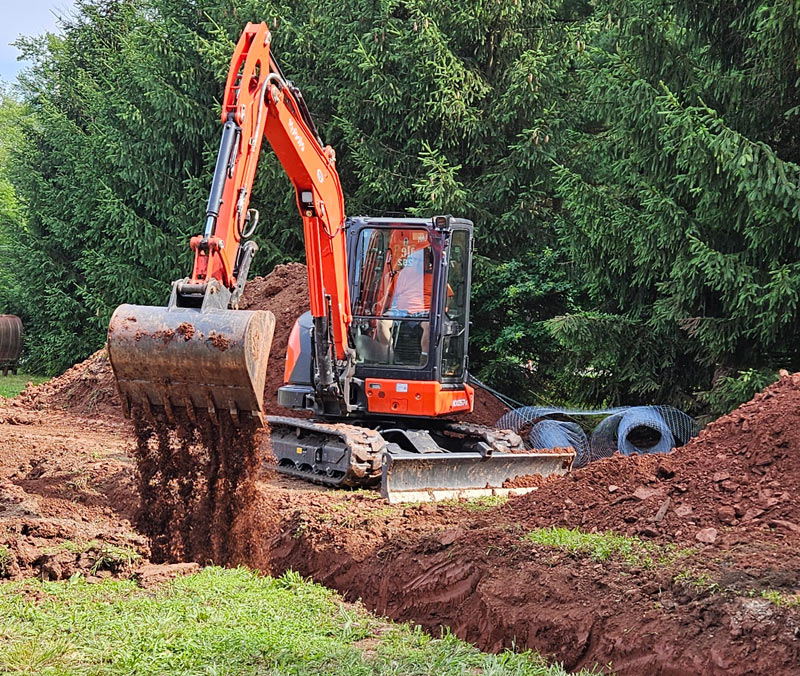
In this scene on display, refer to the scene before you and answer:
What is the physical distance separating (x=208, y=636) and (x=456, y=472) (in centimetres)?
454

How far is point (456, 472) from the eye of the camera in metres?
8.80

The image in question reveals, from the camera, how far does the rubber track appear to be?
29.5 ft

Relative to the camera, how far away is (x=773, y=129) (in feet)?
34.6

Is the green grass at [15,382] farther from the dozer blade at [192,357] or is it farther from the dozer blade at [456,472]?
the dozer blade at [192,357]

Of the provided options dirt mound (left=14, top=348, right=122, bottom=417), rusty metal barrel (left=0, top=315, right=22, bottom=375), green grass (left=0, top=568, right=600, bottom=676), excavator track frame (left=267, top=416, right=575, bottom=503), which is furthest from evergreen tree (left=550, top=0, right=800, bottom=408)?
rusty metal barrel (left=0, top=315, right=22, bottom=375)

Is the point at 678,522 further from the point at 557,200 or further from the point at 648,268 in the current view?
the point at 557,200

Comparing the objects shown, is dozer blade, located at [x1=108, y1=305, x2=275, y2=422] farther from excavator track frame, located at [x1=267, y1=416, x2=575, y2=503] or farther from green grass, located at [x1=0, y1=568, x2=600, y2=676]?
excavator track frame, located at [x1=267, y1=416, x2=575, y2=503]

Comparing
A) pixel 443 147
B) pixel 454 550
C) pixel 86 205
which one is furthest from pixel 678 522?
pixel 86 205

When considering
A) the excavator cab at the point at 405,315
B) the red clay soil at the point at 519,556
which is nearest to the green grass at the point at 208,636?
the red clay soil at the point at 519,556

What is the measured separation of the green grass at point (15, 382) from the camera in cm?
2146

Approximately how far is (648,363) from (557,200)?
194 inches

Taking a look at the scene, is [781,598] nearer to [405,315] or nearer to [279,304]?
[405,315]

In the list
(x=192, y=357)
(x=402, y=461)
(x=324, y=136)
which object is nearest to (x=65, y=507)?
(x=192, y=357)

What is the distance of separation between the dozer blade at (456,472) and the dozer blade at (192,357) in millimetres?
2595
